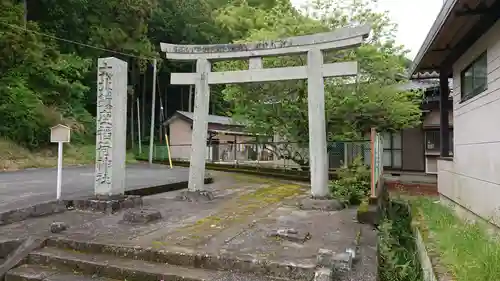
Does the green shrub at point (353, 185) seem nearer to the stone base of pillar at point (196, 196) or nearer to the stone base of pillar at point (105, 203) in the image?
the stone base of pillar at point (196, 196)

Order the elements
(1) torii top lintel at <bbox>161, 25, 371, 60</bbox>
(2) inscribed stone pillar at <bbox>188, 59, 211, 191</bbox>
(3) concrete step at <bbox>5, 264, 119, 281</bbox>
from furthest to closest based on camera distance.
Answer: (2) inscribed stone pillar at <bbox>188, 59, 211, 191</bbox> < (1) torii top lintel at <bbox>161, 25, 371, 60</bbox> < (3) concrete step at <bbox>5, 264, 119, 281</bbox>

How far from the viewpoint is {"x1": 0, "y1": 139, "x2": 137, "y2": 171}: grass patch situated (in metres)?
16.2

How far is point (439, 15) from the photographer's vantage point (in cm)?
527

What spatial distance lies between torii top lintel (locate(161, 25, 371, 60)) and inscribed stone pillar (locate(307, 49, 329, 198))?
0.26m

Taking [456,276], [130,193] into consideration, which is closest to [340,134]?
[130,193]

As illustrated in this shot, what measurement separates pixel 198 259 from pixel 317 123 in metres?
4.49

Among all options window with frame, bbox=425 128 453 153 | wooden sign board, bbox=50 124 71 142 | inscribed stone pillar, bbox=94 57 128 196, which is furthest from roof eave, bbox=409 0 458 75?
window with frame, bbox=425 128 453 153

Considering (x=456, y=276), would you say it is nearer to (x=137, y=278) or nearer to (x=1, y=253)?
(x=137, y=278)

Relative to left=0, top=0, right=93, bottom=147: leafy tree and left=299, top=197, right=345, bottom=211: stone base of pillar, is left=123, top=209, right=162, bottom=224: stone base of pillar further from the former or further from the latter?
left=0, top=0, right=93, bottom=147: leafy tree

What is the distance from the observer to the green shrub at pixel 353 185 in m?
8.36

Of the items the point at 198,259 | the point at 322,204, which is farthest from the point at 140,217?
the point at 322,204

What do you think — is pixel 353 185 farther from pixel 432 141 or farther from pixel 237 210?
pixel 432 141

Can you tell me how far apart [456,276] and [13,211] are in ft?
21.2

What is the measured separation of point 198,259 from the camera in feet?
14.2
